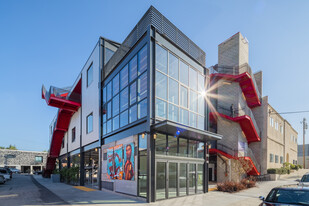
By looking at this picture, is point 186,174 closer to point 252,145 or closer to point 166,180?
point 166,180

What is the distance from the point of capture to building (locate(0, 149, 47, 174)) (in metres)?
53.8

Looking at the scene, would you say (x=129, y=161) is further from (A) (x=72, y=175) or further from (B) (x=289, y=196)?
(A) (x=72, y=175)

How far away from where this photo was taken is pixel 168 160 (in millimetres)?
11719

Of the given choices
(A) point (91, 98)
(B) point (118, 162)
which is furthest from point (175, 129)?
(A) point (91, 98)

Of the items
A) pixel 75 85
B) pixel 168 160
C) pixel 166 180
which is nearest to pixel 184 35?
pixel 168 160

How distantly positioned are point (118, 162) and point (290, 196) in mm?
9629

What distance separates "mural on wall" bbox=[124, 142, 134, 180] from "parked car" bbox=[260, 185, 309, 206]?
23.6ft

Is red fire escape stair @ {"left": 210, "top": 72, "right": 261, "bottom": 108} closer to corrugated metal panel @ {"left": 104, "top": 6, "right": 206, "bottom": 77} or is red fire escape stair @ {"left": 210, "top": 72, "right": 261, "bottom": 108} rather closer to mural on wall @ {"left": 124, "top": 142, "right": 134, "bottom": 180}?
corrugated metal panel @ {"left": 104, "top": 6, "right": 206, "bottom": 77}

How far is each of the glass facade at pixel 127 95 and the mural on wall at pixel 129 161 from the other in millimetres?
1497

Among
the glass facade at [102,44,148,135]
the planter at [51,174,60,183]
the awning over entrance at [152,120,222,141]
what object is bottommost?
the planter at [51,174,60,183]

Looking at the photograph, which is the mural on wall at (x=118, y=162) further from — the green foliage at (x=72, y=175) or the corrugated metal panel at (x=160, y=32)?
the green foliage at (x=72, y=175)

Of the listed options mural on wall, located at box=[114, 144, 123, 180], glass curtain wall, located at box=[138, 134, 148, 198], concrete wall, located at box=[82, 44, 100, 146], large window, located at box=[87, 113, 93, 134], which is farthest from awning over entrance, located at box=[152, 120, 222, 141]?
large window, located at box=[87, 113, 93, 134]

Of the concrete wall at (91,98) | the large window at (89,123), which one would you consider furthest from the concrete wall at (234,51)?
the large window at (89,123)

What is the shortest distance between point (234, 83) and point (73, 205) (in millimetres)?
17758
